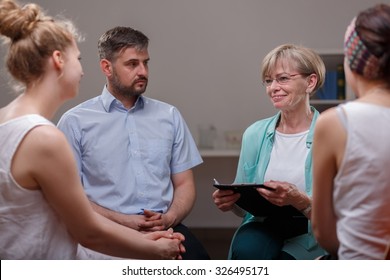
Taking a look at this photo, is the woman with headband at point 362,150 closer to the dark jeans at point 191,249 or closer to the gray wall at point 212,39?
the dark jeans at point 191,249

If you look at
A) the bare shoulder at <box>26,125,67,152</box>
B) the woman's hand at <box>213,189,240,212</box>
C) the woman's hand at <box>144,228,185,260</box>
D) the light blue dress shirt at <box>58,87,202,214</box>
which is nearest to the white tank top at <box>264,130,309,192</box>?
the woman's hand at <box>213,189,240,212</box>

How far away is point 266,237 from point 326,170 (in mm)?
974

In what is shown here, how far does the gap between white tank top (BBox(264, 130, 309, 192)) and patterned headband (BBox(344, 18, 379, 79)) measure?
99 centimetres


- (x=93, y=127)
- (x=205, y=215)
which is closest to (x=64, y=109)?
(x=205, y=215)

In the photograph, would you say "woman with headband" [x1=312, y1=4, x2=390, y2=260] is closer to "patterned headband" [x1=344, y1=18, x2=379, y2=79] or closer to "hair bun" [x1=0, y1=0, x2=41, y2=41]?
"patterned headband" [x1=344, y1=18, x2=379, y2=79]

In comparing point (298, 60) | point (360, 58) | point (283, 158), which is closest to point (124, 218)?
point (283, 158)

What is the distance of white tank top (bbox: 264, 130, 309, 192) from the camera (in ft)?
7.91

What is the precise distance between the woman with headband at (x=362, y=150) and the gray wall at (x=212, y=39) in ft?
11.5

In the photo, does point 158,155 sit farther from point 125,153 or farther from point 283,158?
point 283,158

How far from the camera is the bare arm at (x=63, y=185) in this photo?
1.50m

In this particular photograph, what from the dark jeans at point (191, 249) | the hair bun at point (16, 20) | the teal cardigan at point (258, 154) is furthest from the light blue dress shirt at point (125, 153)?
the hair bun at point (16, 20)
